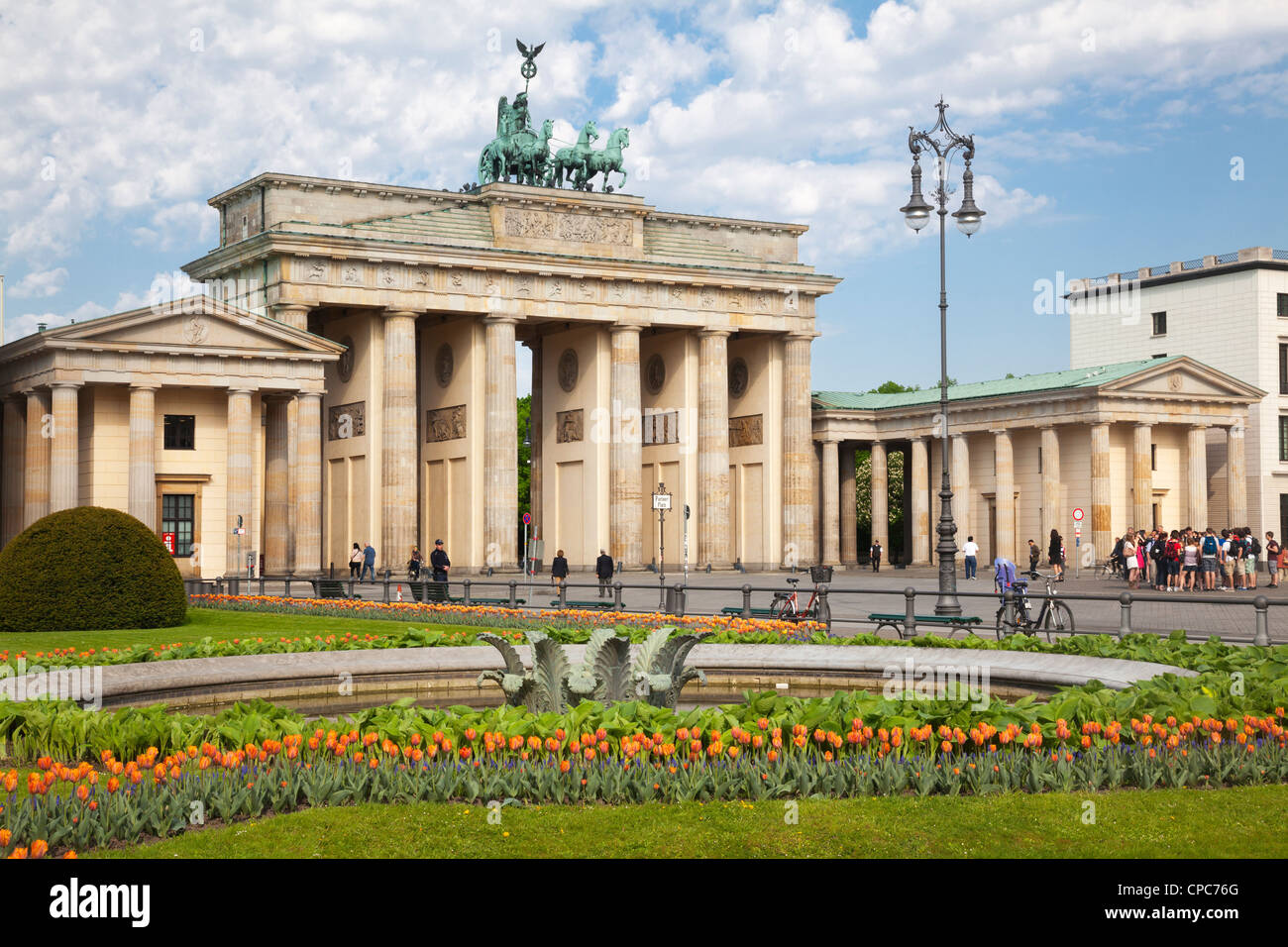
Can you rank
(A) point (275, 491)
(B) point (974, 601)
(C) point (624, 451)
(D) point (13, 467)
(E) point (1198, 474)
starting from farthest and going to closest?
(E) point (1198, 474), (C) point (624, 451), (A) point (275, 491), (D) point (13, 467), (B) point (974, 601)

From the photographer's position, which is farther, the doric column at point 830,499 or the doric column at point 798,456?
the doric column at point 830,499

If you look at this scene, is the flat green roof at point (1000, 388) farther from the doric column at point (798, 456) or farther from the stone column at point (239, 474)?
the stone column at point (239, 474)

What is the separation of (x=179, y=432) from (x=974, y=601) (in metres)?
28.7

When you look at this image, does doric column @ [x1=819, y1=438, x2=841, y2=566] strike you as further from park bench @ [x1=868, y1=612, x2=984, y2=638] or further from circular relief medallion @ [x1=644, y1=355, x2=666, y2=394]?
park bench @ [x1=868, y1=612, x2=984, y2=638]

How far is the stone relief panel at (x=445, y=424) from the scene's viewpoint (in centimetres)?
6750

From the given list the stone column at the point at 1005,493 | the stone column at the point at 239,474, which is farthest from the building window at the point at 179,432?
the stone column at the point at 1005,493

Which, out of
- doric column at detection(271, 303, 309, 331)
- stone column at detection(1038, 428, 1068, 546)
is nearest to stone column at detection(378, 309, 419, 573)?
doric column at detection(271, 303, 309, 331)

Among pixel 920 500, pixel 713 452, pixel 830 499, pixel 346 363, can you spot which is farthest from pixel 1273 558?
pixel 346 363

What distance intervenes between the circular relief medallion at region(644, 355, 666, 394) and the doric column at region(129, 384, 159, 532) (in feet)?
98.9

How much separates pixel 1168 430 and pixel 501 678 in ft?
204

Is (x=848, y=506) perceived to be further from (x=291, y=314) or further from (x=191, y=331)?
(x=191, y=331)

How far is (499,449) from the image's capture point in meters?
65.2

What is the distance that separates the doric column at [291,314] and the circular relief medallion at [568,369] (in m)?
15.1
